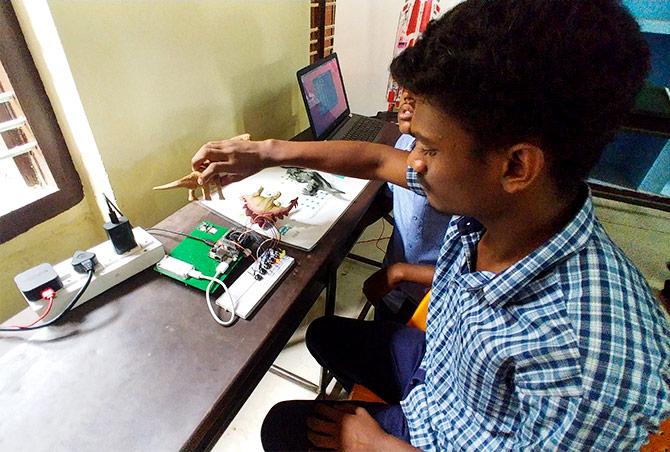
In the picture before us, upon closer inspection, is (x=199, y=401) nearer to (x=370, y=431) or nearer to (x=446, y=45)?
(x=370, y=431)

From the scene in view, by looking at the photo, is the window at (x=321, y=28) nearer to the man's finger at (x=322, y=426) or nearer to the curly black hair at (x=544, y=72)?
the curly black hair at (x=544, y=72)

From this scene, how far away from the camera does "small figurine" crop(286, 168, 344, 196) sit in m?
1.16

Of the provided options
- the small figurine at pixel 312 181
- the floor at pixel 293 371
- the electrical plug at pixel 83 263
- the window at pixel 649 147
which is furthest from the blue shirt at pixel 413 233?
the window at pixel 649 147

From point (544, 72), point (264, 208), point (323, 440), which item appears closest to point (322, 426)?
point (323, 440)

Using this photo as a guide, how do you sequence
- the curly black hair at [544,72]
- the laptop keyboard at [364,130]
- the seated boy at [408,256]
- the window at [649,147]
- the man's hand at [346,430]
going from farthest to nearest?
the window at [649,147] → the laptop keyboard at [364,130] → the seated boy at [408,256] → the man's hand at [346,430] → the curly black hair at [544,72]

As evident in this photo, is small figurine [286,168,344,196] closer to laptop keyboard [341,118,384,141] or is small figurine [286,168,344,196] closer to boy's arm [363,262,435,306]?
boy's arm [363,262,435,306]

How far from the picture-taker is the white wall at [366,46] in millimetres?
1925

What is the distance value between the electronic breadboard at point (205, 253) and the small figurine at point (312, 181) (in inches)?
12.9

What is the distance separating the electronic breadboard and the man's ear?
24.3 inches

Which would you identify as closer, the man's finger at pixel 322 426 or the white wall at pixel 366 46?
the man's finger at pixel 322 426

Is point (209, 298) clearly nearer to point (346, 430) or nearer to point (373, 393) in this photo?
point (346, 430)

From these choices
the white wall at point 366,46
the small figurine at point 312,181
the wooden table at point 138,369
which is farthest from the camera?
the white wall at point 366,46

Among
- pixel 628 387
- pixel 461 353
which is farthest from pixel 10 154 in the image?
pixel 628 387

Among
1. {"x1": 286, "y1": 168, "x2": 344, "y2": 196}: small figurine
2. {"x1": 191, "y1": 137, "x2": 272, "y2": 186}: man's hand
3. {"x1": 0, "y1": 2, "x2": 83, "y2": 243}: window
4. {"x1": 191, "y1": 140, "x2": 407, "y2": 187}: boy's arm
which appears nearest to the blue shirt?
{"x1": 191, "y1": 140, "x2": 407, "y2": 187}: boy's arm
